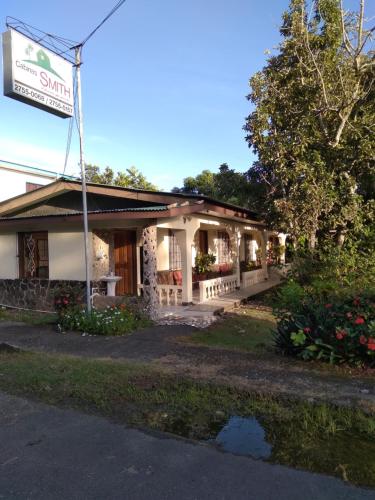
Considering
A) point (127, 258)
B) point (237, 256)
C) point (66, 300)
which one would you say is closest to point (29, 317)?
point (66, 300)

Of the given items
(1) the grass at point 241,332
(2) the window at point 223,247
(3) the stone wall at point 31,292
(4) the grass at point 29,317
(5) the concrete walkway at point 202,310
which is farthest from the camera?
(2) the window at point 223,247

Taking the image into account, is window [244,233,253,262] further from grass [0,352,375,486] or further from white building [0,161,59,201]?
grass [0,352,375,486]

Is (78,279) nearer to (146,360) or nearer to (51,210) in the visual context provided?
(51,210)

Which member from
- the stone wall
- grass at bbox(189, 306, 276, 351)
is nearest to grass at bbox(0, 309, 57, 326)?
the stone wall

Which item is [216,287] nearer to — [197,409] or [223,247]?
[223,247]

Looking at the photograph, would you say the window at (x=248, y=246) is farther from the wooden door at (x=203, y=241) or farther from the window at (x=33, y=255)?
the window at (x=33, y=255)

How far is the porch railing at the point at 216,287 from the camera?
1214cm

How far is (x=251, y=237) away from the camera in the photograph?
2142 centimetres

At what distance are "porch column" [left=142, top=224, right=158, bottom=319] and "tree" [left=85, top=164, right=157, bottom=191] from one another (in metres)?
22.6

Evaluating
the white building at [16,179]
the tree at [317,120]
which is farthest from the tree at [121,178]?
the tree at [317,120]

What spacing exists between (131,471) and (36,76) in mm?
6844

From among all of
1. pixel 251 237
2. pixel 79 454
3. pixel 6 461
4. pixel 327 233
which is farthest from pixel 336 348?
pixel 251 237

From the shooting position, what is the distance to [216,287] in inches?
520

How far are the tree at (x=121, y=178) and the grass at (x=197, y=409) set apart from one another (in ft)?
90.1
